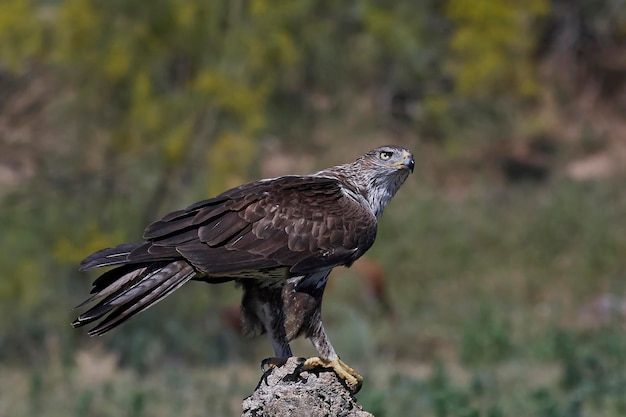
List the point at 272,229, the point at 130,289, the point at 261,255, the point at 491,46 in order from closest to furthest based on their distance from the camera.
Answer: the point at 130,289 < the point at 261,255 < the point at 272,229 < the point at 491,46

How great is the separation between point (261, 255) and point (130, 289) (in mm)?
645

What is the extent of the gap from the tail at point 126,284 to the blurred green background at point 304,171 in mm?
2447

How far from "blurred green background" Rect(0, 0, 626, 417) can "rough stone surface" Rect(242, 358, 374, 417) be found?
185cm

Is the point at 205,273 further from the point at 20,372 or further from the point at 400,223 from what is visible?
the point at 400,223

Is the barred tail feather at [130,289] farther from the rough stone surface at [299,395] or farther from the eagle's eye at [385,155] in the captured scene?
the eagle's eye at [385,155]

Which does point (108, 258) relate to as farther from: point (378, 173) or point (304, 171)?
point (304, 171)

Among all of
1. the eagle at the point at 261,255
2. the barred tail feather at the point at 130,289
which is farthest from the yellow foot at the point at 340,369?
the barred tail feather at the point at 130,289

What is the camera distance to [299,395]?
5.32 meters

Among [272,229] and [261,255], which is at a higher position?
[272,229]

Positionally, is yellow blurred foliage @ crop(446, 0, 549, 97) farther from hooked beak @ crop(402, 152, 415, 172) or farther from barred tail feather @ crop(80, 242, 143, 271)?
barred tail feather @ crop(80, 242, 143, 271)

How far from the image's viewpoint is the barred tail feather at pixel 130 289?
5.16 meters

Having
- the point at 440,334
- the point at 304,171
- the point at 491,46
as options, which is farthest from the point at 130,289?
the point at 304,171

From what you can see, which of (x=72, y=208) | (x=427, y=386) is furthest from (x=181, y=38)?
(x=427, y=386)

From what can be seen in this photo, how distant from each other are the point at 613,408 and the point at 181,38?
8.87 m
